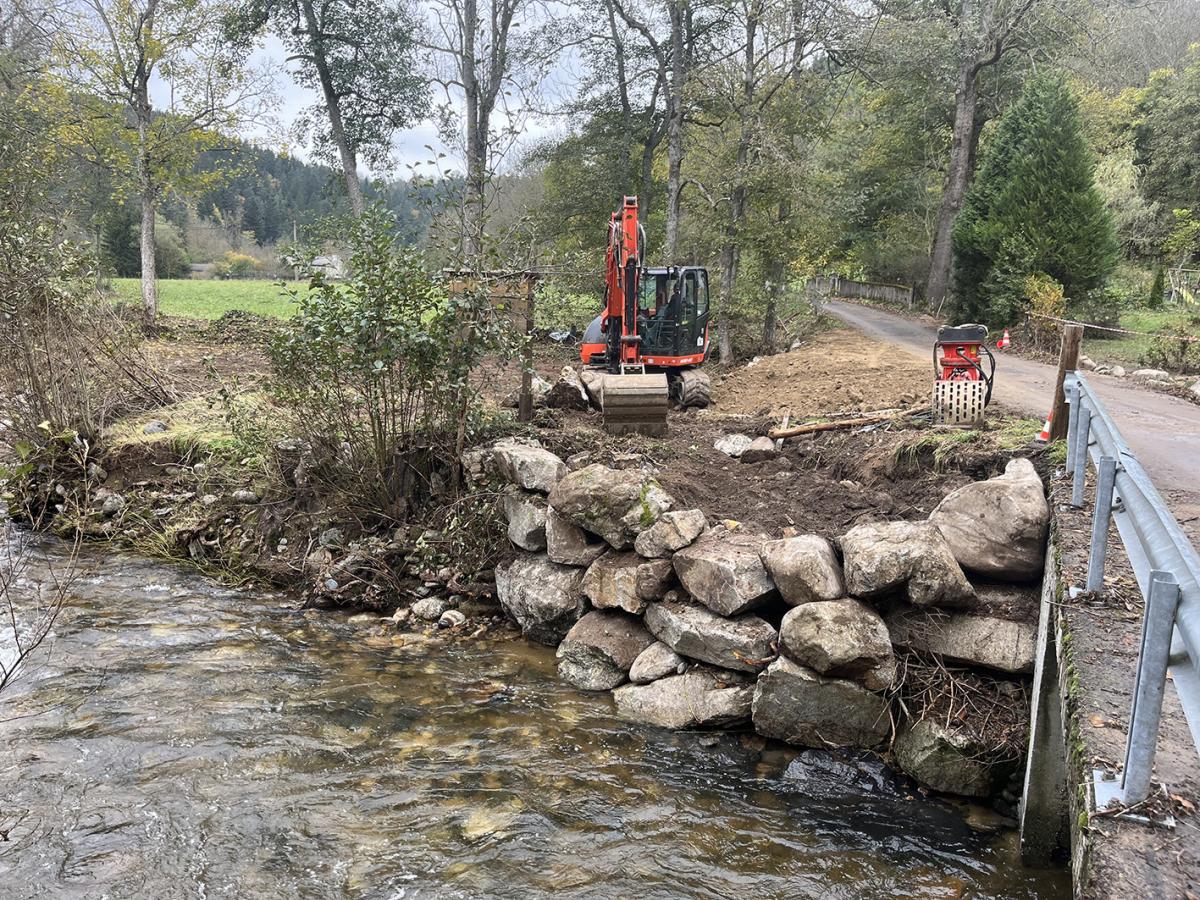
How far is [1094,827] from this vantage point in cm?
242

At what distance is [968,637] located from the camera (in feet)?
17.0

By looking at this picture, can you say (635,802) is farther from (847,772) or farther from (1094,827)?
(1094,827)

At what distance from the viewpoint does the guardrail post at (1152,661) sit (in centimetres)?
209

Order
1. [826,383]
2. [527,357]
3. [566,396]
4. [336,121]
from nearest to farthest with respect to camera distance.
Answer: [527,357] < [566,396] < [826,383] < [336,121]

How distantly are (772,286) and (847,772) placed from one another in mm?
14935

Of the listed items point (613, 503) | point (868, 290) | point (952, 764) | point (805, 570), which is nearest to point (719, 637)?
point (805, 570)

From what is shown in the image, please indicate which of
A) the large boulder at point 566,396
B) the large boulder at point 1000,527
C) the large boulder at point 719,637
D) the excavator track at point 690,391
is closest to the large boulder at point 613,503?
the large boulder at point 719,637

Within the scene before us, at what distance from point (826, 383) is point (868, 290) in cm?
2724

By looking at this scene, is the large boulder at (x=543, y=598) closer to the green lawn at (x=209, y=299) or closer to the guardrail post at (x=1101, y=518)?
the guardrail post at (x=1101, y=518)

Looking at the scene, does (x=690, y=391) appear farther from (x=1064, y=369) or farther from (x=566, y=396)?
(x=1064, y=369)

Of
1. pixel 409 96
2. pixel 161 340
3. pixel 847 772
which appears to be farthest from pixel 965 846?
pixel 409 96

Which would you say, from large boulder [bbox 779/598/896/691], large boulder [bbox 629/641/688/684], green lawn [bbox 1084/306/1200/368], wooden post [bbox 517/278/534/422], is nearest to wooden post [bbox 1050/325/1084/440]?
large boulder [bbox 779/598/896/691]

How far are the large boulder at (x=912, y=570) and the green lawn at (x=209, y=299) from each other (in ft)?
61.3

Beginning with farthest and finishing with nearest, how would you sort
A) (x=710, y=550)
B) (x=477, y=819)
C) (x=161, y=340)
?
(x=161, y=340)
(x=710, y=550)
(x=477, y=819)
